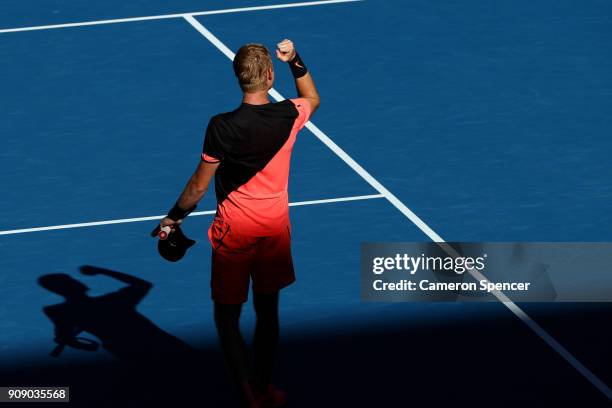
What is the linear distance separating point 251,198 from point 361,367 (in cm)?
187

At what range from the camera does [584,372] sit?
10578mm

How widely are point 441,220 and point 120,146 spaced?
3674 millimetres

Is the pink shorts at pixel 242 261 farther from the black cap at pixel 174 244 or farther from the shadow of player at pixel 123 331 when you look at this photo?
the shadow of player at pixel 123 331

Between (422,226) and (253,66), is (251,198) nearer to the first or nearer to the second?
(253,66)

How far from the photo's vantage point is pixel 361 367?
10.8 m

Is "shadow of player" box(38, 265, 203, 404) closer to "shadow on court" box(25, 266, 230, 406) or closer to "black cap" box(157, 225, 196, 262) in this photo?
"shadow on court" box(25, 266, 230, 406)

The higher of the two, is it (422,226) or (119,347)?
(422,226)

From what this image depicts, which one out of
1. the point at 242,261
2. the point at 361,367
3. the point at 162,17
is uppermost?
the point at 162,17

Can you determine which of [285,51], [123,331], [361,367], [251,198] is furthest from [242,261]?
[123,331]

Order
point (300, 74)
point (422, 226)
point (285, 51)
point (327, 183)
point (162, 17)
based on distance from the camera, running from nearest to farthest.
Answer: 1. point (285, 51)
2. point (300, 74)
3. point (422, 226)
4. point (327, 183)
5. point (162, 17)

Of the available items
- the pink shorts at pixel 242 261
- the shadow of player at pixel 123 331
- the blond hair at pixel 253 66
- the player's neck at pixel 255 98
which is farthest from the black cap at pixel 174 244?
the shadow of player at pixel 123 331

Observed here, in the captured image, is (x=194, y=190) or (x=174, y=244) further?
(x=174, y=244)

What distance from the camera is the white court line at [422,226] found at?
1063 centimetres

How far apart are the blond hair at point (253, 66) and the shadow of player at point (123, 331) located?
7.88ft
